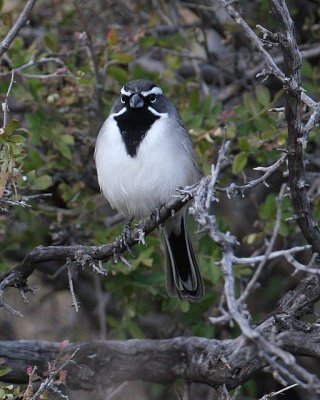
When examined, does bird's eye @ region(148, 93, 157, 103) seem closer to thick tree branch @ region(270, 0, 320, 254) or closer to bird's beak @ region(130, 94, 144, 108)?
bird's beak @ region(130, 94, 144, 108)

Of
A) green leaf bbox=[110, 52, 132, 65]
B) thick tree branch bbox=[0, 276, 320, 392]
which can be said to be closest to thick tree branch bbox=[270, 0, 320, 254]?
thick tree branch bbox=[0, 276, 320, 392]

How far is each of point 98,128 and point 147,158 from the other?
940mm

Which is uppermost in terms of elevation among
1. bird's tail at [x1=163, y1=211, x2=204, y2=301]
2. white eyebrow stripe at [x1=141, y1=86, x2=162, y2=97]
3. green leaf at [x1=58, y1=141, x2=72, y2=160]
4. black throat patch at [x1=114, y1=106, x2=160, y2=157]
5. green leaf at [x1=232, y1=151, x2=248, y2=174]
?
white eyebrow stripe at [x1=141, y1=86, x2=162, y2=97]

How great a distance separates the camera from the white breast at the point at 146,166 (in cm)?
426

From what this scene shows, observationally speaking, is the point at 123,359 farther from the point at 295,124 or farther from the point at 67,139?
the point at 295,124

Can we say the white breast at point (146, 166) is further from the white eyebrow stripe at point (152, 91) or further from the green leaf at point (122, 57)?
the green leaf at point (122, 57)

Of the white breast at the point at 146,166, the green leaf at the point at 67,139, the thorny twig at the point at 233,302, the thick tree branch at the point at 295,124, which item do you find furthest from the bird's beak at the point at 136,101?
the thorny twig at the point at 233,302

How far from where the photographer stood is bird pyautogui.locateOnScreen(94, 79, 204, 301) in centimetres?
427

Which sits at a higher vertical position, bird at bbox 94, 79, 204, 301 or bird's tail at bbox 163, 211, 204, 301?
bird at bbox 94, 79, 204, 301

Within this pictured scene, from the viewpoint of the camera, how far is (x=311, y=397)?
5211 mm

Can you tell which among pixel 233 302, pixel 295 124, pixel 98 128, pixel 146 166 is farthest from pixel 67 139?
pixel 233 302

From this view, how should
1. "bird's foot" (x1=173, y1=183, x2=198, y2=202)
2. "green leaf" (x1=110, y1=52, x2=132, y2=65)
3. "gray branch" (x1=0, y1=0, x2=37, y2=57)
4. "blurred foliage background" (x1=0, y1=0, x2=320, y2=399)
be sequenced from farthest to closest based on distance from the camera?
"green leaf" (x1=110, y1=52, x2=132, y2=65) → "blurred foliage background" (x1=0, y1=0, x2=320, y2=399) → "gray branch" (x1=0, y1=0, x2=37, y2=57) → "bird's foot" (x1=173, y1=183, x2=198, y2=202)

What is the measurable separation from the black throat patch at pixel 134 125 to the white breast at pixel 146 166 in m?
0.02

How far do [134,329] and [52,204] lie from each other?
107 centimetres
